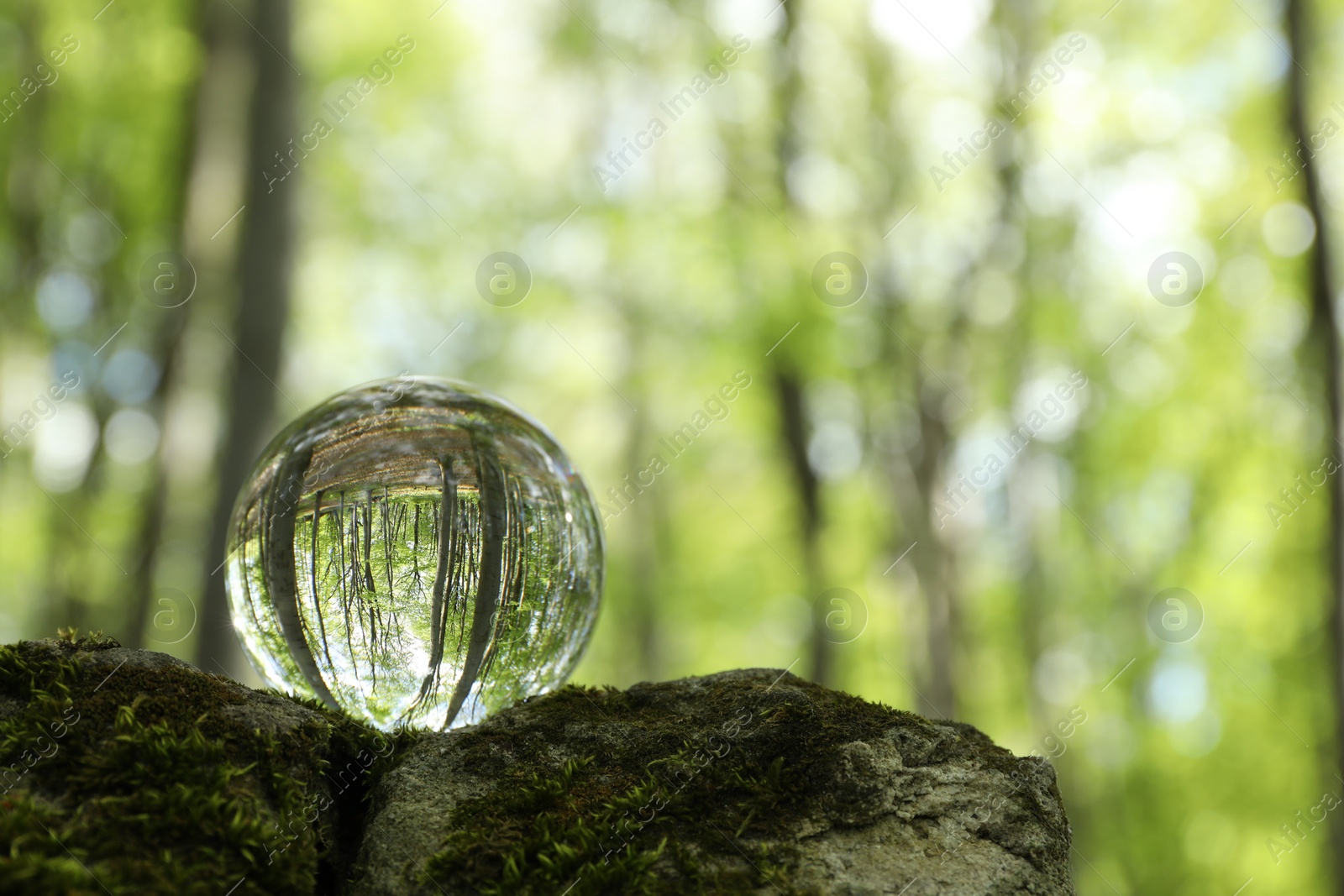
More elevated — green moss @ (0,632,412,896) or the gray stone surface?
the gray stone surface

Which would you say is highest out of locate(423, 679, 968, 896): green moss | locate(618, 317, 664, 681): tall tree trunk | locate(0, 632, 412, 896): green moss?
locate(618, 317, 664, 681): tall tree trunk

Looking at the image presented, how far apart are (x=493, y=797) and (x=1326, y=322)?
9.22m

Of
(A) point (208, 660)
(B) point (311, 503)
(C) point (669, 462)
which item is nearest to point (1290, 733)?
(C) point (669, 462)

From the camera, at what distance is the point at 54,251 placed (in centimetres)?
1391

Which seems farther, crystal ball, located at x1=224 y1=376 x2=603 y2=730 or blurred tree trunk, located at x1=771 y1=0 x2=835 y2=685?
blurred tree trunk, located at x1=771 y1=0 x2=835 y2=685

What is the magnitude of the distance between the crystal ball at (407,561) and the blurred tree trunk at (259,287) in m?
4.17

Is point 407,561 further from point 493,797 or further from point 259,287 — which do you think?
point 259,287

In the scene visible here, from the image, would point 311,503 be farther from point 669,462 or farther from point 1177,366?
point 1177,366

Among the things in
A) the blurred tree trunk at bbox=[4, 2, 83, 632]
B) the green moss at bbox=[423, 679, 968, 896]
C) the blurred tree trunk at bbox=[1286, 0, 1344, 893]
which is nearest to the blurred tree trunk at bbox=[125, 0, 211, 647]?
the blurred tree trunk at bbox=[4, 2, 83, 632]

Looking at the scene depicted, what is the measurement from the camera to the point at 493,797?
2.61 metres

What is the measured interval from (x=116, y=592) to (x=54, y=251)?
5165 millimetres

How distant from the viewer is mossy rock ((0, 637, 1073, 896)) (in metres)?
2.21

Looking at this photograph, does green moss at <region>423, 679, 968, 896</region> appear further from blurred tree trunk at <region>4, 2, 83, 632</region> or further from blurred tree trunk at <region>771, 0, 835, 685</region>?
blurred tree trunk at <region>4, 2, 83, 632</region>

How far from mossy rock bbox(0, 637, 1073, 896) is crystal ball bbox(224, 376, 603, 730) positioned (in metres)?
0.21
